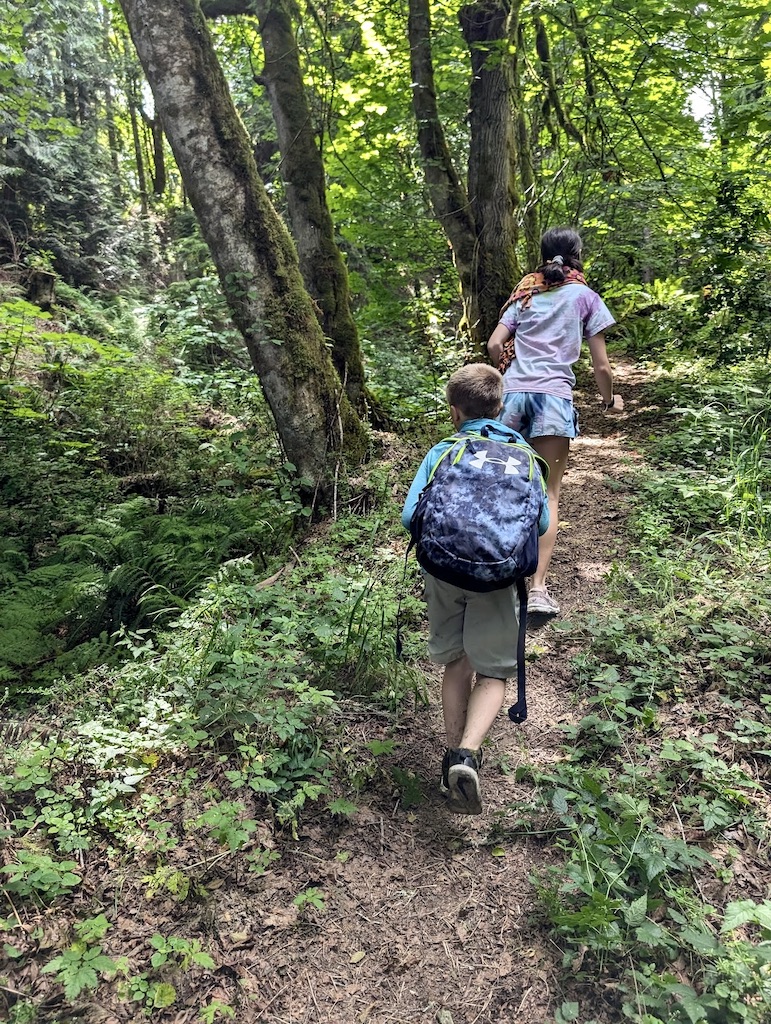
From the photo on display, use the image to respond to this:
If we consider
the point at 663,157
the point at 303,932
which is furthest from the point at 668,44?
the point at 303,932

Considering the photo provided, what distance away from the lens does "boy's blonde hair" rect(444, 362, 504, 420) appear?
296 cm

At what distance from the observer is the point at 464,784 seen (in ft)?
8.93

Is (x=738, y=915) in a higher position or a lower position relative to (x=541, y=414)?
lower

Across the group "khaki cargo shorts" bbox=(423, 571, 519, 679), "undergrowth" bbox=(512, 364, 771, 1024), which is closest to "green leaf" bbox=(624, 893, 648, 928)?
"undergrowth" bbox=(512, 364, 771, 1024)

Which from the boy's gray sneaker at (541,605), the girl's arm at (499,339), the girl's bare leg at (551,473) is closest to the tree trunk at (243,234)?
the girl's arm at (499,339)

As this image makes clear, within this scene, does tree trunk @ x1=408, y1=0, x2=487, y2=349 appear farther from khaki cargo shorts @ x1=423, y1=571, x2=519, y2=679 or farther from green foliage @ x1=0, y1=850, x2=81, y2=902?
green foliage @ x1=0, y1=850, x2=81, y2=902

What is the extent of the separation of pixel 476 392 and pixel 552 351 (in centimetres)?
149

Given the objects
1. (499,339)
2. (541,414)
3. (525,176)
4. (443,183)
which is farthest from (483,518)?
(525,176)

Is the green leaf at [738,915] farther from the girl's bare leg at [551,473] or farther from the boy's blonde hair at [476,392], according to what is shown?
the girl's bare leg at [551,473]

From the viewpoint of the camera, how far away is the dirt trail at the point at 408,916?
7.40ft

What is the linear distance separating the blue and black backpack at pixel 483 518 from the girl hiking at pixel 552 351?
147 centimetres

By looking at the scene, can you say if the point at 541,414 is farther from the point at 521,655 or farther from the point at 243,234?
the point at 243,234

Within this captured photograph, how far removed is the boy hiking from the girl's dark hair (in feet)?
5.03

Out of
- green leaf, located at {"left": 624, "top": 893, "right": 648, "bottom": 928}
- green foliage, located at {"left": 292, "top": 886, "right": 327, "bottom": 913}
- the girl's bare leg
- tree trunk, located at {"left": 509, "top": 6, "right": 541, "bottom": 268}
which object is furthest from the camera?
tree trunk, located at {"left": 509, "top": 6, "right": 541, "bottom": 268}
